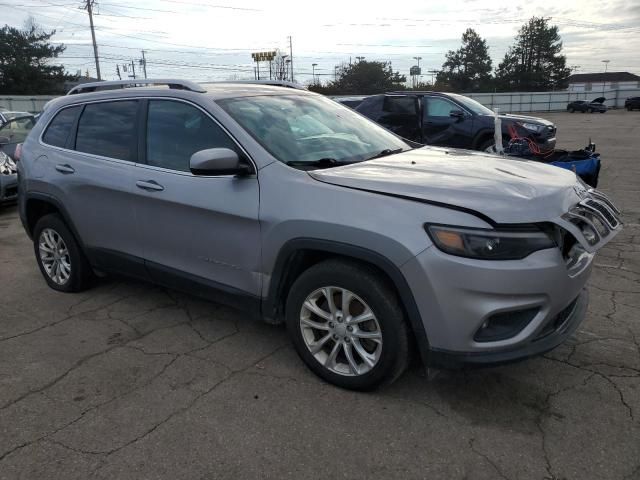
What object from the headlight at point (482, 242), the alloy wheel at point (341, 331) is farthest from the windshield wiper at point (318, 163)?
the headlight at point (482, 242)

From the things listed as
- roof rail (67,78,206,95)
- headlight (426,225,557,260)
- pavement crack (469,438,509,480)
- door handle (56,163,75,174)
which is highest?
roof rail (67,78,206,95)

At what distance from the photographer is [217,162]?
3061 millimetres

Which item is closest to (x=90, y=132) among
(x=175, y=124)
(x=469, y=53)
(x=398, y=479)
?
(x=175, y=124)

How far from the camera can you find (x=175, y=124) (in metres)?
3.66

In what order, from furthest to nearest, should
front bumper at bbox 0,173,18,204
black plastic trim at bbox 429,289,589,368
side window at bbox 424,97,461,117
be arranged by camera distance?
side window at bbox 424,97,461,117
front bumper at bbox 0,173,18,204
black plastic trim at bbox 429,289,589,368

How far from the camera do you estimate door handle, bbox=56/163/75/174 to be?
168 inches

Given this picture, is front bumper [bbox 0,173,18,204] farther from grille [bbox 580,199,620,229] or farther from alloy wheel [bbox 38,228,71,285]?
grille [bbox 580,199,620,229]

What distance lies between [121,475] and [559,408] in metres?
2.24

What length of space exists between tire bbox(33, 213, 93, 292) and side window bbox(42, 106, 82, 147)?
64 cm

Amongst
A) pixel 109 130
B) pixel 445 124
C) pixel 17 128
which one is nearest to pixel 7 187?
pixel 17 128

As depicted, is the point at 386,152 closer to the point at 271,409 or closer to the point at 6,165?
the point at 271,409

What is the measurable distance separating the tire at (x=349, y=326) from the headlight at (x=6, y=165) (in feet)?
23.5

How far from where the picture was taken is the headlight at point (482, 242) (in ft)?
8.26

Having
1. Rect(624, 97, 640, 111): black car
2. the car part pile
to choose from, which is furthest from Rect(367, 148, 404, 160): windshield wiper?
Rect(624, 97, 640, 111): black car
